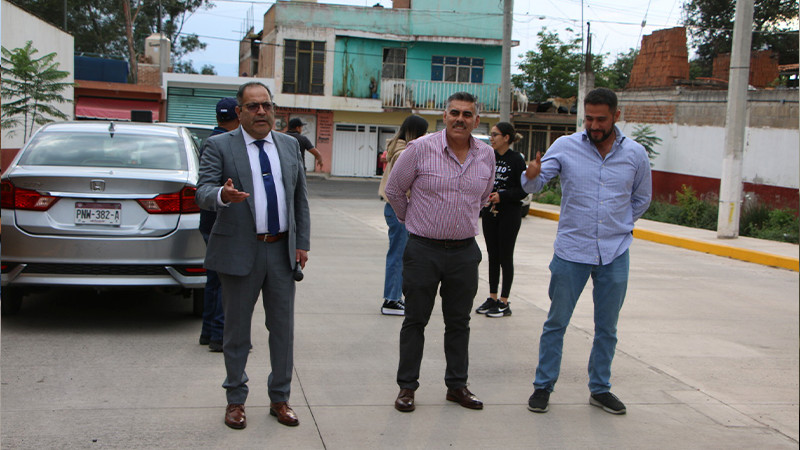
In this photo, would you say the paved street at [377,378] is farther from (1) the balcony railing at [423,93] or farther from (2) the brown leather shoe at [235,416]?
(1) the balcony railing at [423,93]

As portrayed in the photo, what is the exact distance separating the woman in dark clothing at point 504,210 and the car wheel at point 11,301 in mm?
4113

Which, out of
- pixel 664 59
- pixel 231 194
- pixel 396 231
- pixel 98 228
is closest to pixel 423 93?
pixel 664 59

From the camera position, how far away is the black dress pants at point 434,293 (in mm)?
4973

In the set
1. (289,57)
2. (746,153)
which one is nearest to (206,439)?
(746,153)

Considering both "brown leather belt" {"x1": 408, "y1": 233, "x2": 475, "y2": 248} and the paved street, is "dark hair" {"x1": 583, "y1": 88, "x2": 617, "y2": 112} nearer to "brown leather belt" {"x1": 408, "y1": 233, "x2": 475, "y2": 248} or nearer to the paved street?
"brown leather belt" {"x1": 408, "y1": 233, "x2": 475, "y2": 248}

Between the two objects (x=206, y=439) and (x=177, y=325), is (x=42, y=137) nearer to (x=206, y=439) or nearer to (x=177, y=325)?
(x=177, y=325)

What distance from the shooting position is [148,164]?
6.91m

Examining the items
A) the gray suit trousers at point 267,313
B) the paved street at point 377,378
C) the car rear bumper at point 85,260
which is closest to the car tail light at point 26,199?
the car rear bumper at point 85,260

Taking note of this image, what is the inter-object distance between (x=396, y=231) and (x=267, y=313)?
2997 mm

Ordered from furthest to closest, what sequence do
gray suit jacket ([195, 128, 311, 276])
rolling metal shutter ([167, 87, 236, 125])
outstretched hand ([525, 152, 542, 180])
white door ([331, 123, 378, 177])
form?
white door ([331, 123, 378, 177])
rolling metal shutter ([167, 87, 236, 125])
outstretched hand ([525, 152, 542, 180])
gray suit jacket ([195, 128, 311, 276])

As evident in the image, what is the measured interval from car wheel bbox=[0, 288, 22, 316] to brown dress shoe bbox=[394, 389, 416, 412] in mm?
3628

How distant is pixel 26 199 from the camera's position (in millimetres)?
6352

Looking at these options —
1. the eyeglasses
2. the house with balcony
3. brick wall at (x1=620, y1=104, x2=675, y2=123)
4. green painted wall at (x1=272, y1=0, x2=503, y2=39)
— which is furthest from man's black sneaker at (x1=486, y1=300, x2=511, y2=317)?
green painted wall at (x1=272, y1=0, x2=503, y2=39)

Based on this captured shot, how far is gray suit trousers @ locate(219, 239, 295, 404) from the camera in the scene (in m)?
4.60
